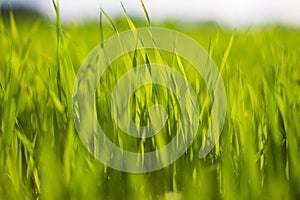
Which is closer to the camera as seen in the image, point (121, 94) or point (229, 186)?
point (229, 186)

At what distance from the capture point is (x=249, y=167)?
0.62 m

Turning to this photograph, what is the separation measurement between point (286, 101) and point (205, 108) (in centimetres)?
13

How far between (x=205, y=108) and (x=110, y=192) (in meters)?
0.21

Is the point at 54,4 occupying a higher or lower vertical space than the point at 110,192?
higher

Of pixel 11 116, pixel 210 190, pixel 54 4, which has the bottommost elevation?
pixel 210 190

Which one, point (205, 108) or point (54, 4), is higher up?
point (54, 4)

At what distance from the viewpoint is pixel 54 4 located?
0.76m

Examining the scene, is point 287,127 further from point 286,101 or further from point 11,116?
point 11,116

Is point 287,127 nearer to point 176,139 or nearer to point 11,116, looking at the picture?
point 176,139

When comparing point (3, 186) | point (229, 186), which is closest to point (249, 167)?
point (229, 186)

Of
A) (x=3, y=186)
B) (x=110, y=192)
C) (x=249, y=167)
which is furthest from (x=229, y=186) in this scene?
(x=3, y=186)

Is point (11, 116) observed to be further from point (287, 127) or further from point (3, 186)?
point (287, 127)

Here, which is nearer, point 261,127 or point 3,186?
point 3,186

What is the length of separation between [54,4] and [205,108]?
284 millimetres
